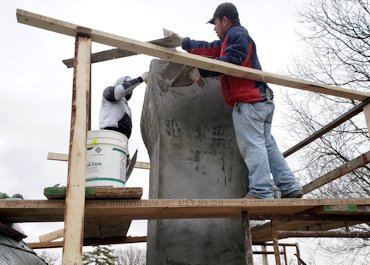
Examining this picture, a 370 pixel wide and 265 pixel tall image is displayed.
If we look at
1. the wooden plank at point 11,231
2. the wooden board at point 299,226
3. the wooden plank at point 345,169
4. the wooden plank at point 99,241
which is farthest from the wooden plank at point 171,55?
the wooden plank at point 99,241

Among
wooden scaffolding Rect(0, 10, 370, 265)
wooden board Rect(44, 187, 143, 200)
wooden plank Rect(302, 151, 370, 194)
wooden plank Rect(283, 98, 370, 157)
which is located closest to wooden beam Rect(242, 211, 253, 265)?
wooden scaffolding Rect(0, 10, 370, 265)

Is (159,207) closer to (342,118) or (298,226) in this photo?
(298,226)

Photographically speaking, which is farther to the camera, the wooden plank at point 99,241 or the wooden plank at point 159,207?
the wooden plank at point 99,241

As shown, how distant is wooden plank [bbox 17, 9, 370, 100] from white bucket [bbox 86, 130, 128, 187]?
68cm

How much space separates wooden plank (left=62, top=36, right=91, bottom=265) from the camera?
7.45 ft

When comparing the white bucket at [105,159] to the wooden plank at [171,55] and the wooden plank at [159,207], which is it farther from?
the wooden plank at [171,55]

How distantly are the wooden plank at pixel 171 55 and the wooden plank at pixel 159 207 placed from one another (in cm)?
100

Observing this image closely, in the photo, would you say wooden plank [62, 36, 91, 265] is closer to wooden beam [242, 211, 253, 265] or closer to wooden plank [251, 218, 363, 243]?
wooden beam [242, 211, 253, 265]

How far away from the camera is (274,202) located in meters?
2.78

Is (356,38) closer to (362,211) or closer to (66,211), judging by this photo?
(362,211)

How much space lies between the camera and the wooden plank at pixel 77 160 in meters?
2.27

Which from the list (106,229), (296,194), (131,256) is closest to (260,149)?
(296,194)

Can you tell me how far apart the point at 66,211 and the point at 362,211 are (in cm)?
217

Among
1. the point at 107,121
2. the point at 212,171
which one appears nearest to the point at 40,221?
the point at 107,121
